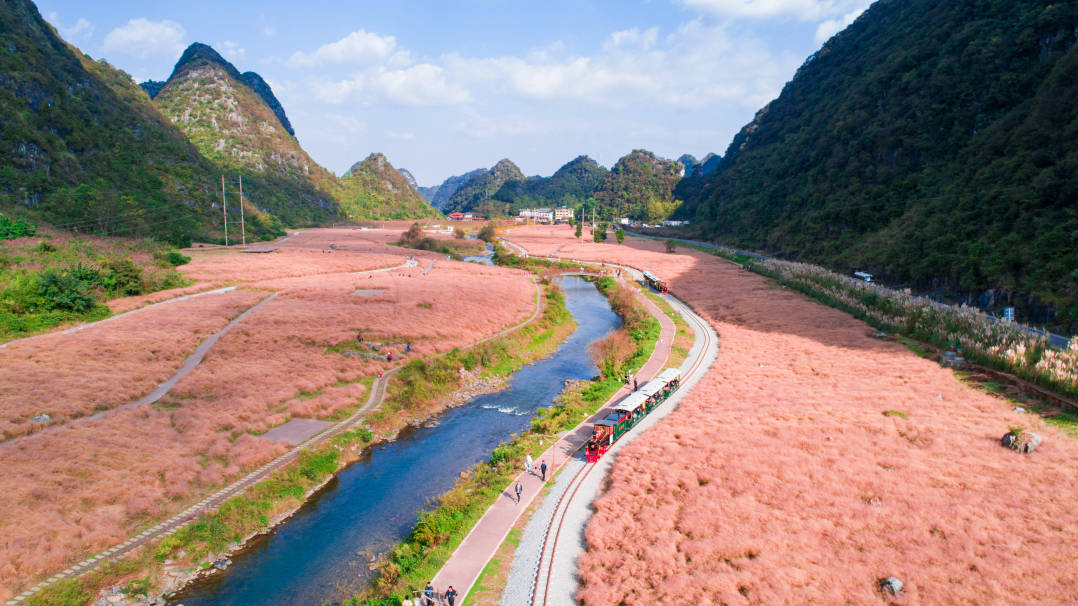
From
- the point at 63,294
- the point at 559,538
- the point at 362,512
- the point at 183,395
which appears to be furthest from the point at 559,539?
the point at 63,294

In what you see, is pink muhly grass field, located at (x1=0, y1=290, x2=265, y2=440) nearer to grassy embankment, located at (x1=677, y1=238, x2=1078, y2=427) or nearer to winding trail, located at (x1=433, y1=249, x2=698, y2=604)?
winding trail, located at (x1=433, y1=249, x2=698, y2=604)

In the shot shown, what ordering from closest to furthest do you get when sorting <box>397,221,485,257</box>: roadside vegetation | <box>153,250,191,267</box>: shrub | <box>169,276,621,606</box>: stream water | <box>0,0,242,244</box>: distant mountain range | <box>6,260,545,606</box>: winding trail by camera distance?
<box>6,260,545,606</box>: winding trail, <box>169,276,621,606</box>: stream water, <box>153,250,191,267</box>: shrub, <box>0,0,242,244</box>: distant mountain range, <box>397,221,485,257</box>: roadside vegetation

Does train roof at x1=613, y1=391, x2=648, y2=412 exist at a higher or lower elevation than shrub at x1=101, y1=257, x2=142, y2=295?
lower

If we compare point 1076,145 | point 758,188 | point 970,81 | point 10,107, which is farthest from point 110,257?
point 758,188

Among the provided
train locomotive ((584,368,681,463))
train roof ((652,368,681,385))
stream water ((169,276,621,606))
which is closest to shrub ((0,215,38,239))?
stream water ((169,276,621,606))

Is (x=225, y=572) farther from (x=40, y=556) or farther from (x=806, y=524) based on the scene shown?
(x=806, y=524)

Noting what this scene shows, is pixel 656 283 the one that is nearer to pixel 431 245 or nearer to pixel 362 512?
pixel 362 512
